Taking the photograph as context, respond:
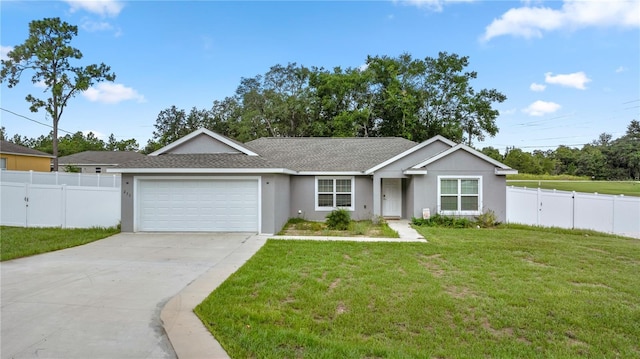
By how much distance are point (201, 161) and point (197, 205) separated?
1661 millimetres

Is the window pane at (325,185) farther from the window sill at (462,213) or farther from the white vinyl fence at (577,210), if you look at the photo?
the white vinyl fence at (577,210)

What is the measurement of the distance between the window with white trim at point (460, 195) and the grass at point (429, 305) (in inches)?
227

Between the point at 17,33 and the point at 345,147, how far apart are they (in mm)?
27535

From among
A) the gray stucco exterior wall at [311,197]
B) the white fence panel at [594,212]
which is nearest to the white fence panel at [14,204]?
the gray stucco exterior wall at [311,197]

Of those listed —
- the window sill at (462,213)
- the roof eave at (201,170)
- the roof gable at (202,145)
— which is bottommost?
the window sill at (462,213)

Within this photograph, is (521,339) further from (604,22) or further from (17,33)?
(17,33)

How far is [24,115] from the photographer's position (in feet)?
92.7

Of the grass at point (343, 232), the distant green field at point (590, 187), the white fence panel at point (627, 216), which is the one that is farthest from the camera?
the distant green field at point (590, 187)

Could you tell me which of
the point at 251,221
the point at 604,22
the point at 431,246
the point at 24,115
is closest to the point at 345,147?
the point at 251,221

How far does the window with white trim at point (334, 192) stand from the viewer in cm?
1633

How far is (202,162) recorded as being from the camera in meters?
12.9

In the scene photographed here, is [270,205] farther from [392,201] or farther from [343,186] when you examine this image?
[392,201]

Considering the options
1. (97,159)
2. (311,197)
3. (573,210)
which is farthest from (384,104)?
(97,159)

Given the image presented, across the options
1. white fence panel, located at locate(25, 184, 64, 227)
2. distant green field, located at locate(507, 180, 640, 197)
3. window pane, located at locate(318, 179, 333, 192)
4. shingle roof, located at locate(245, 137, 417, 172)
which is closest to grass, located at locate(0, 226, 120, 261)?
white fence panel, located at locate(25, 184, 64, 227)
